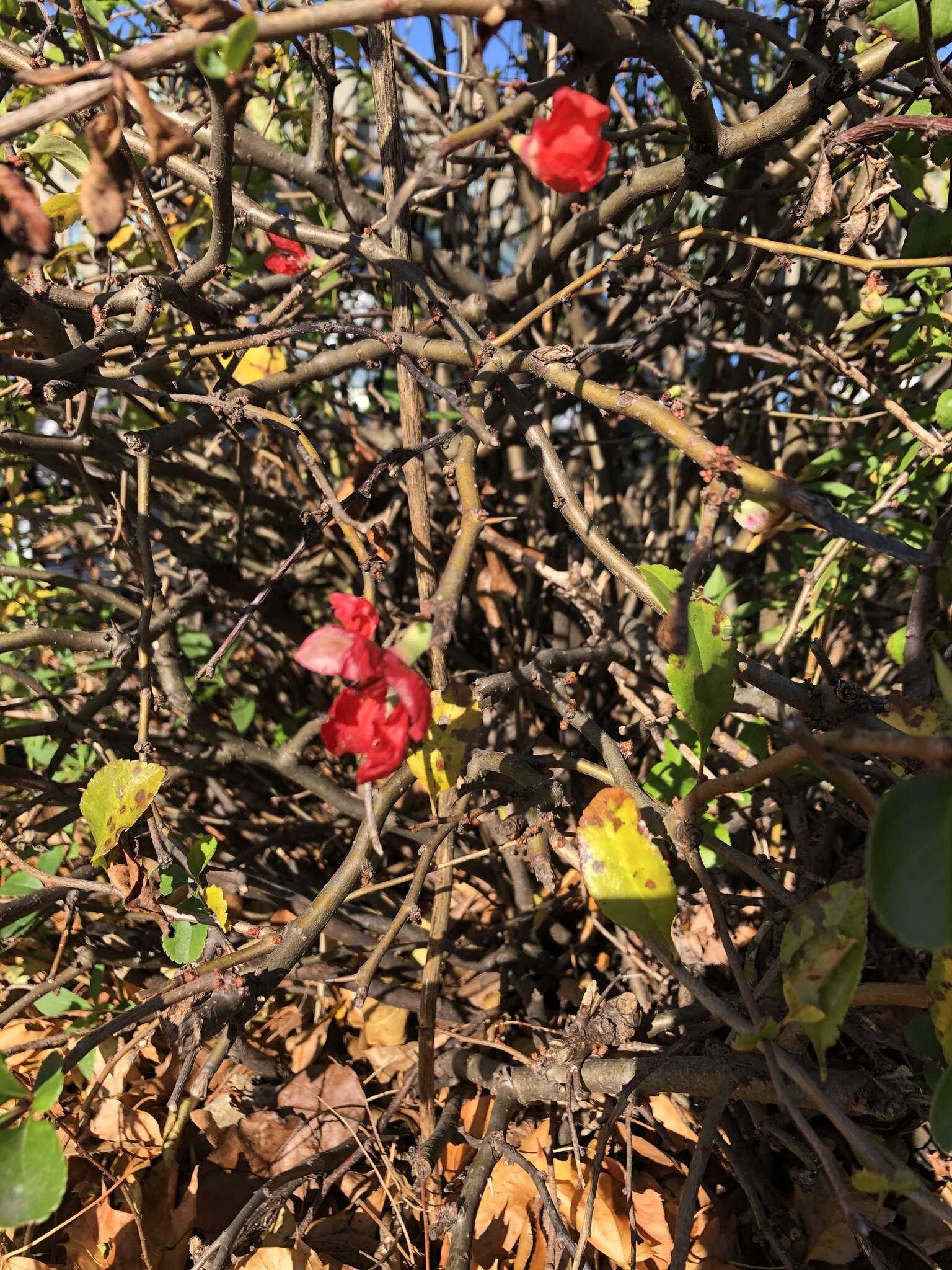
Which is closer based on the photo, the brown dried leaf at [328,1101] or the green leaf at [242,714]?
the brown dried leaf at [328,1101]

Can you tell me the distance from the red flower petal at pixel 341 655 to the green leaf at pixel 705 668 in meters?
0.30

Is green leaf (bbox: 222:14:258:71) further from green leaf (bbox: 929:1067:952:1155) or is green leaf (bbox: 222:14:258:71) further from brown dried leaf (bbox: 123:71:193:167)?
green leaf (bbox: 929:1067:952:1155)

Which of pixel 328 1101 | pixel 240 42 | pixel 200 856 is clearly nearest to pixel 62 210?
pixel 240 42

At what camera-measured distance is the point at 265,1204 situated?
0.95 meters

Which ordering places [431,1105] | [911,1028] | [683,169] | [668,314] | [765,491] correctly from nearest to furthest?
[765,491]
[911,1028]
[683,169]
[668,314]
[431,1105]

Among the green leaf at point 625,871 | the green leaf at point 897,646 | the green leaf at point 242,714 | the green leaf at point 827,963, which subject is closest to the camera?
the green leaf at point 827,963

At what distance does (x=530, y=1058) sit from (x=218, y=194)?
3.58ft

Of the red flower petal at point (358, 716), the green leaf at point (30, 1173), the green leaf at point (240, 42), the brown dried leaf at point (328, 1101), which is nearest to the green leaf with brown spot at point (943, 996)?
the red flower petal at point (358, 716)

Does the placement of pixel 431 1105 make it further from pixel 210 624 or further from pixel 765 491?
pixel 210 624

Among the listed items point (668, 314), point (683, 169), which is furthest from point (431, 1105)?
point (683, 169)

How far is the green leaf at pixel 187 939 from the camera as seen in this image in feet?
2.90

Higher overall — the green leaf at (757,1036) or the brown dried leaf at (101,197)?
the brown dried leaf at (101,197)

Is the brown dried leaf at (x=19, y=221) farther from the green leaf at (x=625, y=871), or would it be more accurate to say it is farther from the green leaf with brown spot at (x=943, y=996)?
the green leaf with brown spot at (x=943, y=996)

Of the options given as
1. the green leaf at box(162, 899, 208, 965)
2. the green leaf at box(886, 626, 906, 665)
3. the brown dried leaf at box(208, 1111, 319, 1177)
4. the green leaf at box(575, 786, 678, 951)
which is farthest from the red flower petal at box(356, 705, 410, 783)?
the brown dried leaf at box(208, 1111, 319, 1177)
